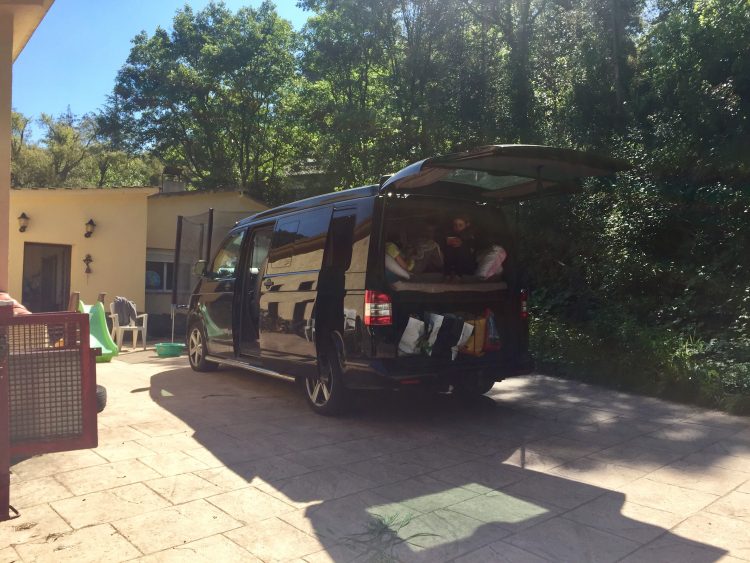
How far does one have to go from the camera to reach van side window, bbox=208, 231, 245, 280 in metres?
7.58

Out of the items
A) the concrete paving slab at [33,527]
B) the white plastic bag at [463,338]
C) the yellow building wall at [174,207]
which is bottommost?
the concrete paving slab at [33,527]

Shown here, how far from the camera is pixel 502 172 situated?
568cm

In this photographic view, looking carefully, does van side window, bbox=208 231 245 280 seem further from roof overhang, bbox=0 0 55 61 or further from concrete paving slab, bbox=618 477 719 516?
concrete paving slab, bbox=618 477 719 516

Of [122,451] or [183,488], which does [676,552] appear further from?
[122,451]

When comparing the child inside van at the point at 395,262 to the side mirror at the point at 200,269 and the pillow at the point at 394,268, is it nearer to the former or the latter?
the pillow at the point at 394,268

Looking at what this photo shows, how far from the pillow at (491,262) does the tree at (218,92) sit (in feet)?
47.0

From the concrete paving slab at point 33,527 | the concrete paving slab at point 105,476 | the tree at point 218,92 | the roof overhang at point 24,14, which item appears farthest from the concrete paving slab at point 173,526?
the tree at point 218,92

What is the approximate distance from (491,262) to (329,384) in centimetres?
196

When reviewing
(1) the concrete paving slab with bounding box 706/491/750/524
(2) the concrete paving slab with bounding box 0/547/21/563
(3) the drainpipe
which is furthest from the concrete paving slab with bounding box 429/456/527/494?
(3) the drainpipe

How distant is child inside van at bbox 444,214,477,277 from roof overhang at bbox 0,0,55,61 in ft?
12.8

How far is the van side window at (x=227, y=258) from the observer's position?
24.9 feet

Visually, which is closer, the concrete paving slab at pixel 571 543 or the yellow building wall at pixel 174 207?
the concrete paving slab at pixel 571 543

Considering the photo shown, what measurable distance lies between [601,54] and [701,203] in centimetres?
484

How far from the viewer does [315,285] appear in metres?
5.79
